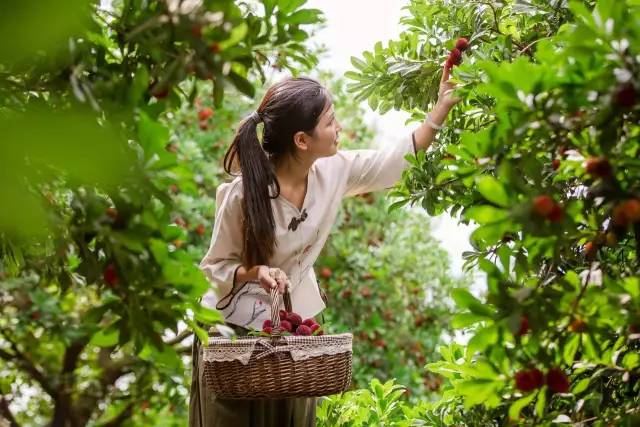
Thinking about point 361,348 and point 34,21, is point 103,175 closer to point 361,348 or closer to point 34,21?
point 34,21

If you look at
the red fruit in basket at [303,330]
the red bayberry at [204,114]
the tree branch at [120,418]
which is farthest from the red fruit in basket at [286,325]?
the tree branch at [120,418]

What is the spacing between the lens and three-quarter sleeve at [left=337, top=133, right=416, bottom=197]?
2.49m

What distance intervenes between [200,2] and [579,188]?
2.95ft

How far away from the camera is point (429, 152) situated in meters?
2.32

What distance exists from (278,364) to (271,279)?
220 mm

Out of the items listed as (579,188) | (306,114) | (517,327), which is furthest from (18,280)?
(517,327)

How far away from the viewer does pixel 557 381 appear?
135cm

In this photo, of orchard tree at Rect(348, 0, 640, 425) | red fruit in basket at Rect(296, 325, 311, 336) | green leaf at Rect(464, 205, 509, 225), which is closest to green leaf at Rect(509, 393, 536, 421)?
orchard tree at Rect(348, 0, 640, 425)

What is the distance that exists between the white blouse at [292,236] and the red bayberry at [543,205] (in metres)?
1.19

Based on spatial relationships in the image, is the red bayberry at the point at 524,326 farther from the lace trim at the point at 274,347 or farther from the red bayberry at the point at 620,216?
the lace trim at the point at 274,347

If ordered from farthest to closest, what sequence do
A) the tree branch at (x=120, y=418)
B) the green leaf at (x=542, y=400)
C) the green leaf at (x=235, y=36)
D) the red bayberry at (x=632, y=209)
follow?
the tree branch at (x=120, y=418)
the green leaf at (x=542, y=400)
the green leaf at (x=235, y=36)
the red bayberry at (x=632, y=209)

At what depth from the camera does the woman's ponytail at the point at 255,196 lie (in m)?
2.34

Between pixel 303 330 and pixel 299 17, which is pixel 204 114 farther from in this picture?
pixel 299 17

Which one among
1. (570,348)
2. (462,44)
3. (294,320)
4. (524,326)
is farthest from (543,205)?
(462,44)
